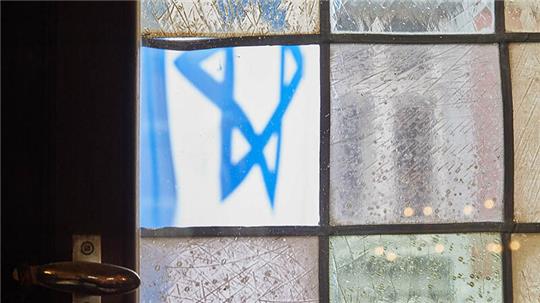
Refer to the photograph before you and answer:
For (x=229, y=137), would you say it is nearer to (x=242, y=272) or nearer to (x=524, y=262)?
(x=242, y=272)

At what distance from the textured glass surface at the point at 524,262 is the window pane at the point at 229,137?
1.31 ft

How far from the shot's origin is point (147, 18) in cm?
115

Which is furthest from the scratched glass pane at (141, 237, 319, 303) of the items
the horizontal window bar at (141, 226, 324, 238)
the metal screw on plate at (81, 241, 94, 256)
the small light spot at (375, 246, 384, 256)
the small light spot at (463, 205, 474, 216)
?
the metal screw on plate at (81, 241, 94, 256)

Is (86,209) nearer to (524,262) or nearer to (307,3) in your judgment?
(307,3)

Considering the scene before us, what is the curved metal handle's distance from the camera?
0.57 metres

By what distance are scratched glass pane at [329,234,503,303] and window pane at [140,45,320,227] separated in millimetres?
142

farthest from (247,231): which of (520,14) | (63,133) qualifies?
(520,14)

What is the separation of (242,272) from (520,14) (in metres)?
0.75

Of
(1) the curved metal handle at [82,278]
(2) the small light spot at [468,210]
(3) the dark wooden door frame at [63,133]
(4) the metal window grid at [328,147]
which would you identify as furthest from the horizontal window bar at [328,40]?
(1) the curved metal handle at [82,278]

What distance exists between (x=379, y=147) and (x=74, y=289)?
0.73 m

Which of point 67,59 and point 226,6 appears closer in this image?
point 67,59

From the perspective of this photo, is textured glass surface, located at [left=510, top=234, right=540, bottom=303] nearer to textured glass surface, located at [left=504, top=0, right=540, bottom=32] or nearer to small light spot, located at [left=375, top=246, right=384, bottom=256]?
small light spot, located at [left=375, top=246, right=384, bottom=256]

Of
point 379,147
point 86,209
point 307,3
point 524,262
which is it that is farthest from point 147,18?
point 524,262

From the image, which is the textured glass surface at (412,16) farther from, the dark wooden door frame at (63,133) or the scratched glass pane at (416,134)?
the dark wooden door frame at (63,133)
